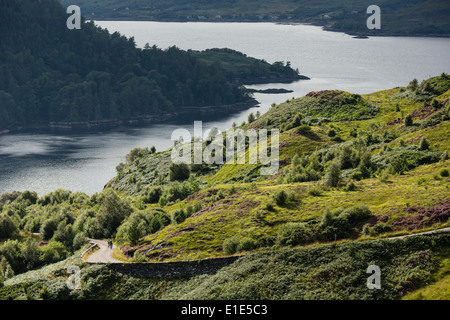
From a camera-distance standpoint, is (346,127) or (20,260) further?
(346,127)

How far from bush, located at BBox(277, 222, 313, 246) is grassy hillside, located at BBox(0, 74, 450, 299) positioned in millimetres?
124

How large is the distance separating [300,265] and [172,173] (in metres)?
78.9

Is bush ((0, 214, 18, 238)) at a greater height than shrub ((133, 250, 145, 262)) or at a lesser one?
lesser

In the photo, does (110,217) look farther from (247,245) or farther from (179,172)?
(179,172)

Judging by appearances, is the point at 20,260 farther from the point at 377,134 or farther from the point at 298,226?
the point at 377,134

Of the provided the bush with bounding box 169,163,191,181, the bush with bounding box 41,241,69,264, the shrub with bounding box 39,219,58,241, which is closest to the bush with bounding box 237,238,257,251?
the bush with bounding box 41,241,69,264

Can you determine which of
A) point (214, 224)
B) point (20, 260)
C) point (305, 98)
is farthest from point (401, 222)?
point (305, 98)

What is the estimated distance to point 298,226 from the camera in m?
48.0

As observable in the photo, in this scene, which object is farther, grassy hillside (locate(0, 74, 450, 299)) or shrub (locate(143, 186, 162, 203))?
shrub (locate(143, 186, 162, 203))

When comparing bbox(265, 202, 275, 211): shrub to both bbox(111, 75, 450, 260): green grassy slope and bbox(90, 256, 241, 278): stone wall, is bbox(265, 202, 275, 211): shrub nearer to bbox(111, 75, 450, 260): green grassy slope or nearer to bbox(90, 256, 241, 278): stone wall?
bbox(111, 75, 450, 260): green grassy slope

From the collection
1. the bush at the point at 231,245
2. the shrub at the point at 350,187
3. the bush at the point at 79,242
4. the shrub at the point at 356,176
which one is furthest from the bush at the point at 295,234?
the bush at the point at 79,242

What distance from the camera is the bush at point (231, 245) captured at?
4796 centimetres

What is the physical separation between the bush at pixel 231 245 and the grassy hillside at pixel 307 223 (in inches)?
4.0

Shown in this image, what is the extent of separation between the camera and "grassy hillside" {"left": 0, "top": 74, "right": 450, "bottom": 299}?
129 ft
